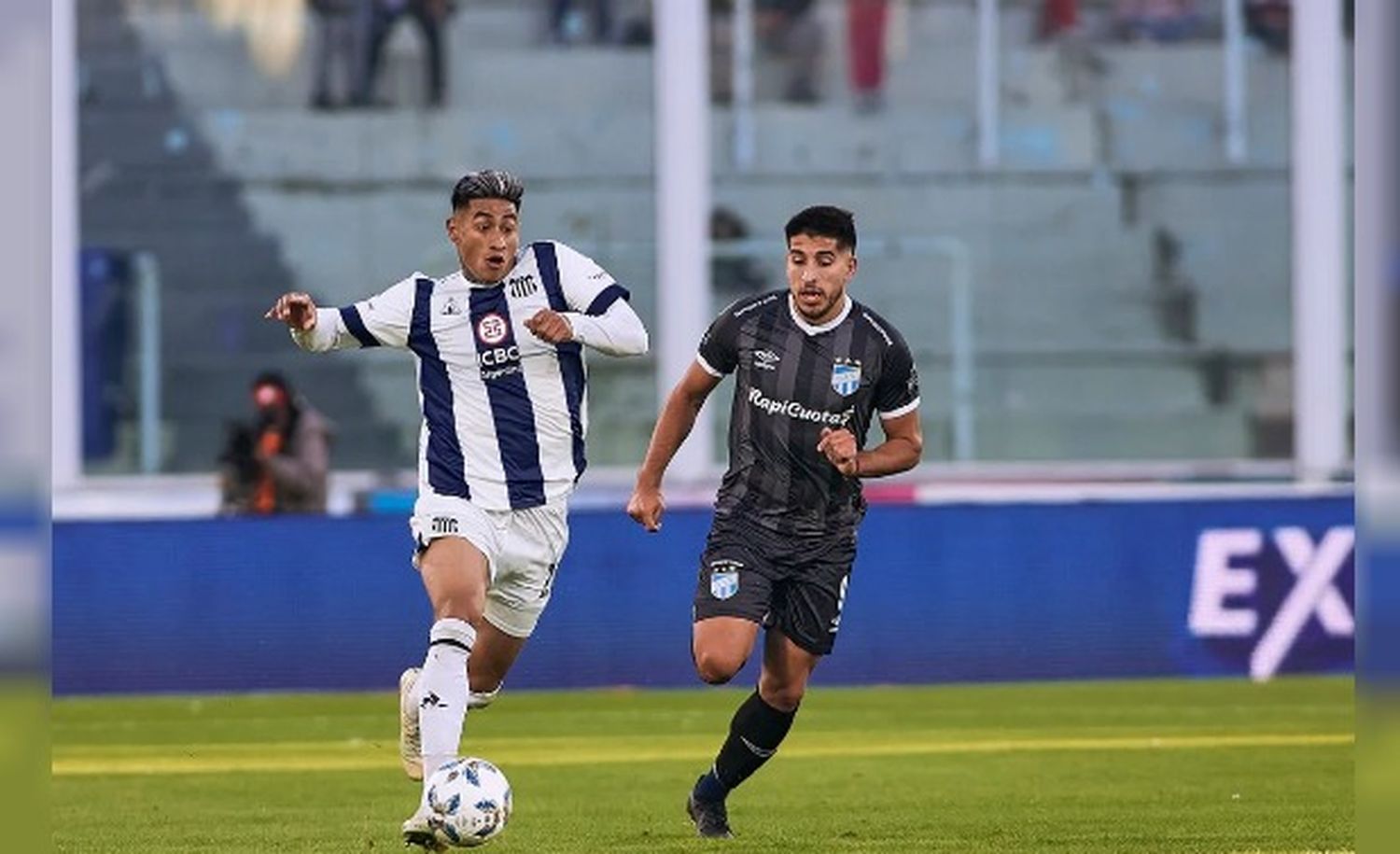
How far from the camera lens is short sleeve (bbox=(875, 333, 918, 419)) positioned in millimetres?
8930

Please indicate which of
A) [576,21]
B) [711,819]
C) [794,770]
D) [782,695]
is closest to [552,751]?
[794,770]

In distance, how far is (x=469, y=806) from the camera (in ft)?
24.8

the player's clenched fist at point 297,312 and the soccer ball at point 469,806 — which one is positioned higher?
the player's clenched fist at point 297,312

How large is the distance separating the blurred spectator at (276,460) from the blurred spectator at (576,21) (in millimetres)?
3891

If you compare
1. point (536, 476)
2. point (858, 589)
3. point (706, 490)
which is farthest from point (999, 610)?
point (536, 476)

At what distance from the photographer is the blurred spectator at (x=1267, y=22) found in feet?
72.2

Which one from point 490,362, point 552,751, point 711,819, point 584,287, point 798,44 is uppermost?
point 798,44

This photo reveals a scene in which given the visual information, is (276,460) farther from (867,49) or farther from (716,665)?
(716,665)

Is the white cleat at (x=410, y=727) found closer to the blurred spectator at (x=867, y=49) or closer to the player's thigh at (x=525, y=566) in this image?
the player's thigh at (x=525, y=566)

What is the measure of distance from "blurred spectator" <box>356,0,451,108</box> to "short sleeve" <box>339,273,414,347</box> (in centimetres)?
1357

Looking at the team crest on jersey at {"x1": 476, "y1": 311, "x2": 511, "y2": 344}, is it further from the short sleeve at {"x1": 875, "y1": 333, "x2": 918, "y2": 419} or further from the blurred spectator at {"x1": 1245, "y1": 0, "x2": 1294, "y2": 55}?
the blurred spectator at {"x1": 1245, "y1": 0, "x2": 1294, "y2": 55}

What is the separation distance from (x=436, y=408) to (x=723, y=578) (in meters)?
0.98

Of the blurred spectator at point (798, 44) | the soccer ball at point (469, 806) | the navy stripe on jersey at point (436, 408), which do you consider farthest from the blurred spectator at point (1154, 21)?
the soccer ball at point (469, 806)

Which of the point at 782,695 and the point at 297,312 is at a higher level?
the point at 297,312
